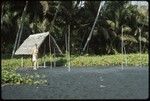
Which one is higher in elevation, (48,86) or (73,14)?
(73,14)

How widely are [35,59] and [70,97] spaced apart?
37.7 ft

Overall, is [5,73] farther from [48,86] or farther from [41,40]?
[41,40]

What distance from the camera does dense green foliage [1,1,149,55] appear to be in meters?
30.9

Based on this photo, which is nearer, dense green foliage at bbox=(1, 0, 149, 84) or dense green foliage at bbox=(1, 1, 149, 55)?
dense green foliage at bbox=(1, 0, 149, 84)

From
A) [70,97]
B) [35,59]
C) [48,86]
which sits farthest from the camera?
[35,59]

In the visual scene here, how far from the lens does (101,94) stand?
10.4 metres

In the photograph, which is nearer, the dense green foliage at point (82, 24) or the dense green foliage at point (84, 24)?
the dense green foliage at point (82, 24)

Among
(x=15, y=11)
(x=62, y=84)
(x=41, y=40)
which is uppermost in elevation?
(x=15, y=11)

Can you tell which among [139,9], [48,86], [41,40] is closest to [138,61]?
[41,40]

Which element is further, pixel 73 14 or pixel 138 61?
pixel 73 14

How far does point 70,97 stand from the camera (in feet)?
32.5

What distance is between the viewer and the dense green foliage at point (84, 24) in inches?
1217

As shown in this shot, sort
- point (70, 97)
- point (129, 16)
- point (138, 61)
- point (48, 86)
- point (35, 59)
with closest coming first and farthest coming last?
point (70, 97)
point (48, 86)
point (35, 59)
point (138, 61)
point (129, 16)

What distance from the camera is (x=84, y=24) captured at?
106 feet
